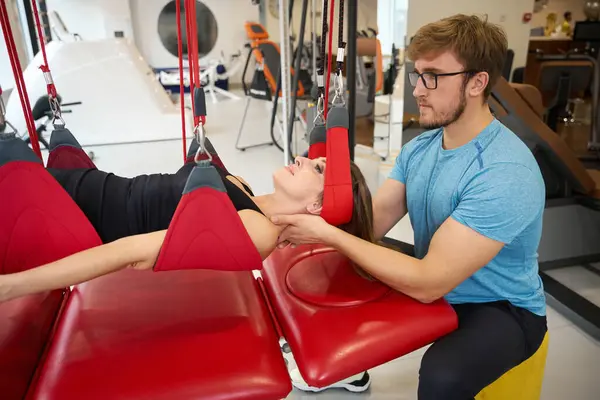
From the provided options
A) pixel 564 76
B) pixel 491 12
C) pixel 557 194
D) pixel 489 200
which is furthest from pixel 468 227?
pixel 491 12

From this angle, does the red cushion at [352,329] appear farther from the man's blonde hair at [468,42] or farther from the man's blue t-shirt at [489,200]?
the man's blonde hair at [468,42]

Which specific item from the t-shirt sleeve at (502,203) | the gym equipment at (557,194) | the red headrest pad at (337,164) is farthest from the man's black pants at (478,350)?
the gym equipment at (557,194)

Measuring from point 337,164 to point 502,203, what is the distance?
1.43ft

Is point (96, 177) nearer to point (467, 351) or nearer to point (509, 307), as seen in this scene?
point (467, 351)

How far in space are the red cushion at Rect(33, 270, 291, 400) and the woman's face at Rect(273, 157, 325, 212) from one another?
33 centimetres

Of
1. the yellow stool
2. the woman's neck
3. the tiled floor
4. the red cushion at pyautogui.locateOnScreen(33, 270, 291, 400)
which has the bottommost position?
the tiled floor

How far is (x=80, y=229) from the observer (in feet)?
3.75

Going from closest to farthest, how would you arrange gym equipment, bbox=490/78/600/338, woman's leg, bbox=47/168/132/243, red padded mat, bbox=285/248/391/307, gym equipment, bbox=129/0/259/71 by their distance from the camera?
red padded mat, bbox=285/248/391/307 → woman's leg, bbox=47/168/132/243 → gym equipment, bbox=490/78/600/338 → gym equipment, bbox=129/0/259/71

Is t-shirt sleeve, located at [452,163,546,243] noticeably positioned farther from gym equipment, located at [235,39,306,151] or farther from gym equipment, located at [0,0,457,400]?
gym equipment, located at [235,39,306,151]

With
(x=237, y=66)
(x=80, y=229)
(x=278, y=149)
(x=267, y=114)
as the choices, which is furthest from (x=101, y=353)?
(x=237, y=66)

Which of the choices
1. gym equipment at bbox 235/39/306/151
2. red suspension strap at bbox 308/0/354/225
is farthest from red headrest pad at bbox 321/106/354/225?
gym equipment at bbox 235/39/306/151

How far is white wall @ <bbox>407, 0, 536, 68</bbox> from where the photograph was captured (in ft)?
15.4

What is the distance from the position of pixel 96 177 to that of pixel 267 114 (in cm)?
549

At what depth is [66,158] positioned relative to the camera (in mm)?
1536
